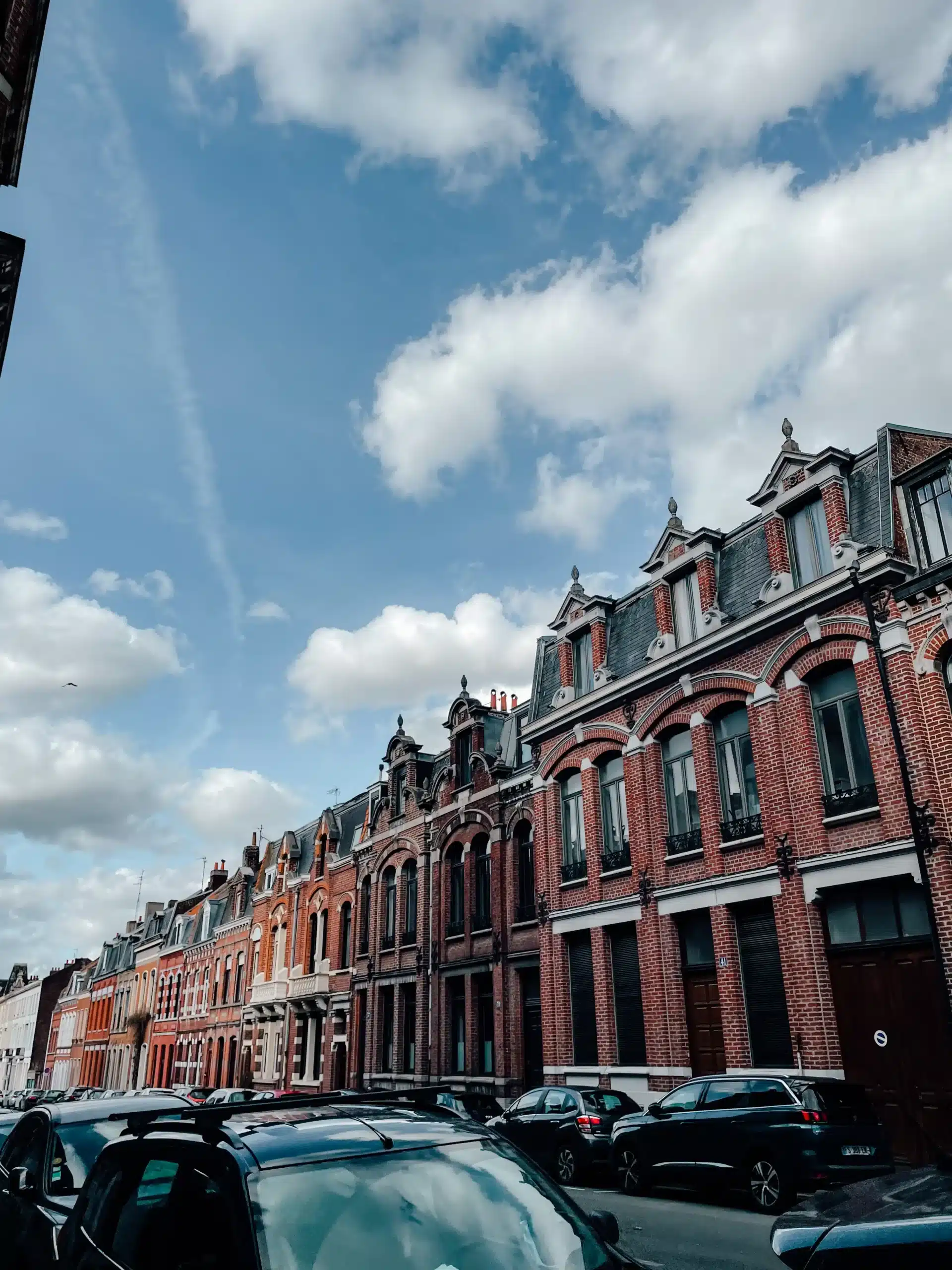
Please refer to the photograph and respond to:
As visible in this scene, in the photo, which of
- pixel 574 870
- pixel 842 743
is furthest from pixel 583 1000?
pixel 842 743

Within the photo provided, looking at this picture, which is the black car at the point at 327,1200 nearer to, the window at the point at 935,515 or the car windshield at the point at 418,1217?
the car windshield at the point at 418,1217

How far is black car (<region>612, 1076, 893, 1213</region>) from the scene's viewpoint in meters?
11.5

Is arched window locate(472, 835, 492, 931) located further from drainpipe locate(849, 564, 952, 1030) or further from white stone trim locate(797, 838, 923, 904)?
drainpipe locate(849, 564, 952, 1030)

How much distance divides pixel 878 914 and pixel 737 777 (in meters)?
3.96

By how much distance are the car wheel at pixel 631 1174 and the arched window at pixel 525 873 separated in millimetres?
10751

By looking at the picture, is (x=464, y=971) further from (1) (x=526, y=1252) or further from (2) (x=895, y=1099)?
(1) (x=526, y=1252)

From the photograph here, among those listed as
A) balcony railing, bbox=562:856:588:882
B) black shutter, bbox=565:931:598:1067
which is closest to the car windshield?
black shutter, bbox=565:931:598:1067

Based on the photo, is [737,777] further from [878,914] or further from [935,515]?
[935,515]

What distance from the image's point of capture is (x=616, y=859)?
71.1 ft

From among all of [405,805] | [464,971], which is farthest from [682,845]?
[405,805]

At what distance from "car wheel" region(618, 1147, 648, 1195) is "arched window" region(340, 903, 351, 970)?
2183cm

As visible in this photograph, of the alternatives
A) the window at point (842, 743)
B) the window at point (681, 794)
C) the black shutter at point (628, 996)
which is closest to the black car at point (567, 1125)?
the black shutter at point (628, 996)

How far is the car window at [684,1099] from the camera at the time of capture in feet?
43.5

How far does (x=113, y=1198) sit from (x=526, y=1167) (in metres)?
1.94
